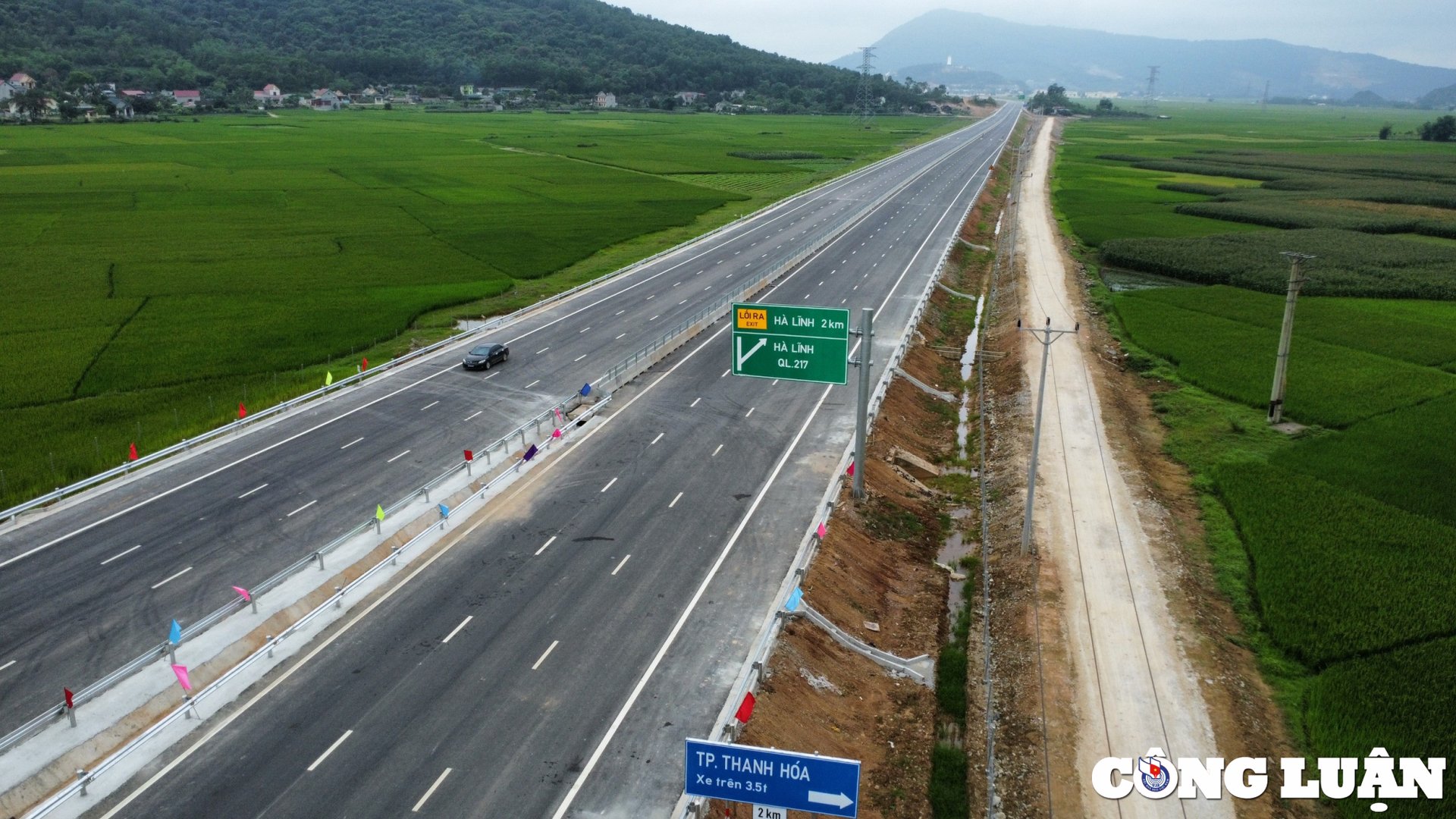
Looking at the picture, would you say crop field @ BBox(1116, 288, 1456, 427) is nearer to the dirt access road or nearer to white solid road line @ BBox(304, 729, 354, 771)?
the dirt access road

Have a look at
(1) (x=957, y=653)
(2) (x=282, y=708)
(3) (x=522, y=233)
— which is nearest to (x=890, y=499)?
(1) (x=957, y=653)

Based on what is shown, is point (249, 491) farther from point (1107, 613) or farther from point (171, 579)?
point (1107, 613)

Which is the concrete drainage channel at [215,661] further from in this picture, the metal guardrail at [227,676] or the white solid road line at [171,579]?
the white solid road line at [171,579]

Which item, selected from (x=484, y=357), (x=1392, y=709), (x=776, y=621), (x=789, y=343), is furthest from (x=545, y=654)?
(x=484, y=357)

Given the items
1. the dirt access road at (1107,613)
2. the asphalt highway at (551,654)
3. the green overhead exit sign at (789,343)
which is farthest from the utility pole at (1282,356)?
the green overhead exit sign at (789,343)

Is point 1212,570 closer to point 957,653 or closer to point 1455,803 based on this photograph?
point 957,653

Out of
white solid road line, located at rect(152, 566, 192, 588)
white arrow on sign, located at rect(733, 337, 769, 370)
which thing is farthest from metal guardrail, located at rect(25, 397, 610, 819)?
white arrow on sign, located at rect(733, 337, 769, 370)
